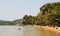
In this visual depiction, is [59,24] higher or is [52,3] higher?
[52,3]

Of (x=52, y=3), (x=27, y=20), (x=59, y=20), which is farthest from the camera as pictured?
(x=27, y=20)

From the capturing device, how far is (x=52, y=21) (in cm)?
6788

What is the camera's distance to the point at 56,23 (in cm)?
6612

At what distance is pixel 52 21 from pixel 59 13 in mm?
3639

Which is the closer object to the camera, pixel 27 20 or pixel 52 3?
pixel 52 3

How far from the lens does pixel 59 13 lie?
66938 mm

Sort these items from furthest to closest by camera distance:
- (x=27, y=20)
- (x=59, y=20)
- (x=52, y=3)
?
(x=27, y=20) < (x=52, y=3) < (x=59, y=20)

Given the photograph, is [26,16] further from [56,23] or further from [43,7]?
[56,23]

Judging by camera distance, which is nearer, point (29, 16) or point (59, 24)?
point (59, 24)

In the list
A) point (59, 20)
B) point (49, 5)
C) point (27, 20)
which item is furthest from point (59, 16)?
point (27, 20)

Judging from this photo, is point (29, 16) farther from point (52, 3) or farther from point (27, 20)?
point (52, 3)

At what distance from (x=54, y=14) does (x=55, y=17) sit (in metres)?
2.03

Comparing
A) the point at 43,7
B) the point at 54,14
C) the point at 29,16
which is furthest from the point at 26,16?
the point at 54,14

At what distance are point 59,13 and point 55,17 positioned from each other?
2.06 m
